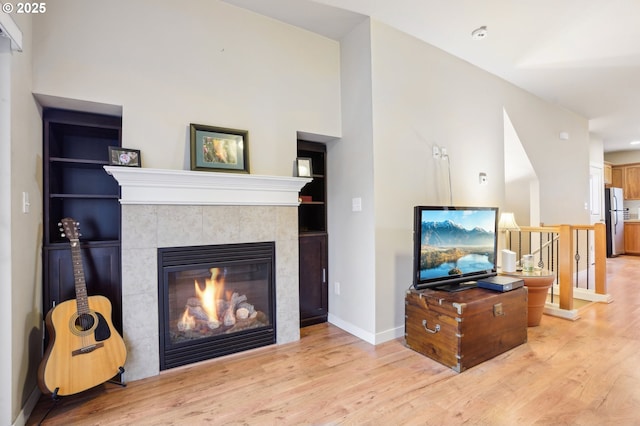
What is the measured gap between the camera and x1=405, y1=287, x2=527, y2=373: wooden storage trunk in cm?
228

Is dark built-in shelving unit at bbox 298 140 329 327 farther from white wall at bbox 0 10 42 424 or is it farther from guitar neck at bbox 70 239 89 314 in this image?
white wall at bbox 0 10 42 424

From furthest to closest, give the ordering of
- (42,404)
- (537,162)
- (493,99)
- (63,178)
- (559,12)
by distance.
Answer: (537,162) < (493,99) < (559,12) < (63,178) < (42,404)

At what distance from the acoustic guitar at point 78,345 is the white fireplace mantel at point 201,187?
1.51ft

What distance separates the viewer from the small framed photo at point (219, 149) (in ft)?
8.04

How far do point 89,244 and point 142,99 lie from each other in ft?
3.79

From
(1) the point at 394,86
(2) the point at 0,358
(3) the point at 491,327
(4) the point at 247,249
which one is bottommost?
(3) the point at 491,327

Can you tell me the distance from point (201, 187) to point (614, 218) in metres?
9.59

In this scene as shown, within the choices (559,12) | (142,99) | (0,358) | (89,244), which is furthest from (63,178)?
(559,12)

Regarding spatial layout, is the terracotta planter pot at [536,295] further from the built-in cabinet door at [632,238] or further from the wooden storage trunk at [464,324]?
the built-in cabinet door at [632,238]

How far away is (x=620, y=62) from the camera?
348 centimetres

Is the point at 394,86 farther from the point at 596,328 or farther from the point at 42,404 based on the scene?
the point at 42,404

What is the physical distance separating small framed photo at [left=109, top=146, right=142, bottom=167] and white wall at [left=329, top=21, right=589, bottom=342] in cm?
182

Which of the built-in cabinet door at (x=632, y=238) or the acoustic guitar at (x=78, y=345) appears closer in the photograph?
the acoustic guitar at (x=78, y=345)

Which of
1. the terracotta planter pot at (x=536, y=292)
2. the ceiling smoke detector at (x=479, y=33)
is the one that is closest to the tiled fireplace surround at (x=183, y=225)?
the ceiling smoke detector at (x=479, y=33)
